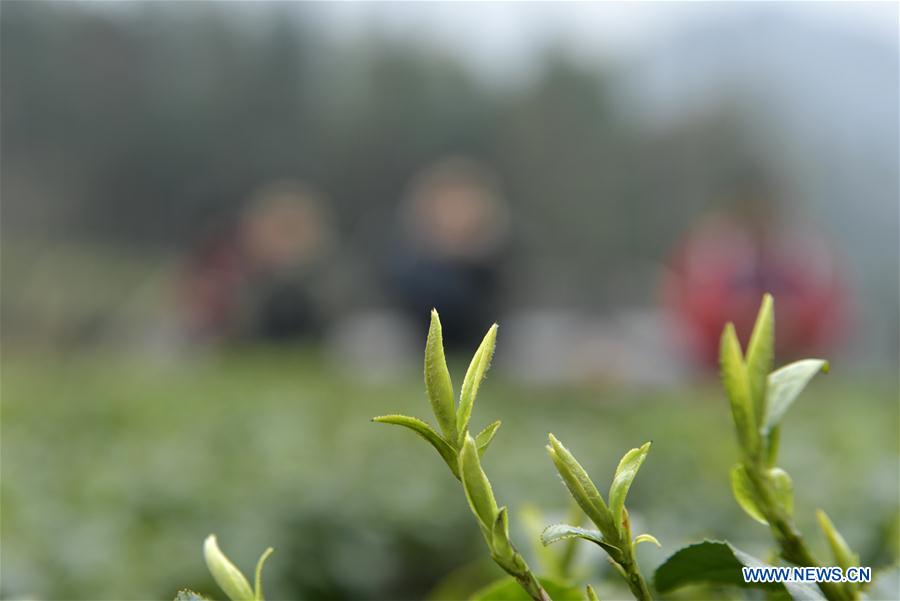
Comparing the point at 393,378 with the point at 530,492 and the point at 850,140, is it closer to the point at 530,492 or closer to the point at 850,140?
the point at 530,492

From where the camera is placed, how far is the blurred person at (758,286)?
18.7ft

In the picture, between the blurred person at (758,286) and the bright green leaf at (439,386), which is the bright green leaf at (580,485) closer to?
the bright green leaf at (439,386)

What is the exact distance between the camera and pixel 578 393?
4.89m

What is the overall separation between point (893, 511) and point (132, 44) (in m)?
20.4

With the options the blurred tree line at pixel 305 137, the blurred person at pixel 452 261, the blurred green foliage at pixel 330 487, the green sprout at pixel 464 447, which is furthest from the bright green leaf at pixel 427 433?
the blurred tree line at pixel 305 137

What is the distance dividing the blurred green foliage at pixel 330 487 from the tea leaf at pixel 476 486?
263 millimetres

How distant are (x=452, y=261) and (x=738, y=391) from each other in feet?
Answer: 18.9

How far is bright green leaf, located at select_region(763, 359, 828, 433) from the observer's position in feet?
1.49

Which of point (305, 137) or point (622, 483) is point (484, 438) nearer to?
point (622, 483)

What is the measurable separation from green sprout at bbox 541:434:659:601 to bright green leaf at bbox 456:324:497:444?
42 millimetres

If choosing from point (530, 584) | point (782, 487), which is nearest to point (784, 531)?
point (782, 487)

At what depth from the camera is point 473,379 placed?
0.47 metres

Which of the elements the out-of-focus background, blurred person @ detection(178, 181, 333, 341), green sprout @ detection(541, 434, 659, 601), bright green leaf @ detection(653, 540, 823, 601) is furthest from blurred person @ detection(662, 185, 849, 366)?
green sprout @ detection(541, 434, 659, 601)

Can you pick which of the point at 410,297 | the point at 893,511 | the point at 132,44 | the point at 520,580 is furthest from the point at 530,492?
the point at 132,44
